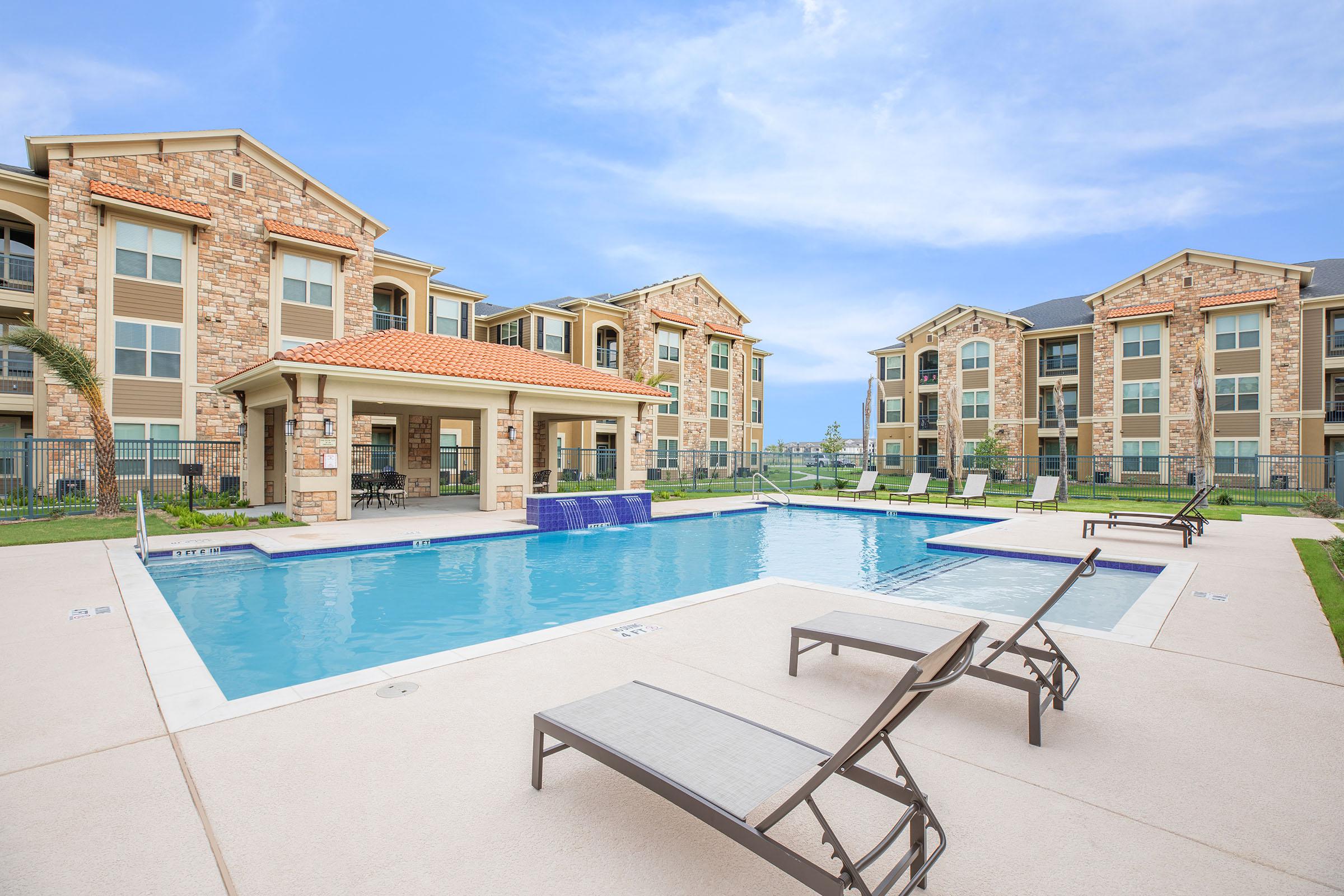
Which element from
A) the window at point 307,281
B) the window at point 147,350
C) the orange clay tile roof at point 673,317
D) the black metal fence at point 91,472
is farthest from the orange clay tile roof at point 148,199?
the orange clay tile roof at point 673,317

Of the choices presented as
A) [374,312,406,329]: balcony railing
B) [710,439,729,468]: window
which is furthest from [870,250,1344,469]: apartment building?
[374,312,406,329]: balcony railing

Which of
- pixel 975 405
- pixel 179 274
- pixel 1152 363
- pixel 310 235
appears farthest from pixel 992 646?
pixel 975 405

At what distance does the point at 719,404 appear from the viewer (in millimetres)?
36094

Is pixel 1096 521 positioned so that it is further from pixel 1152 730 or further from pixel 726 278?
pixel 726 278

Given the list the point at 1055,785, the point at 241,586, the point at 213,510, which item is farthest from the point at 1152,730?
the point at 213,510

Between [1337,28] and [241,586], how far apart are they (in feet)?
87.1

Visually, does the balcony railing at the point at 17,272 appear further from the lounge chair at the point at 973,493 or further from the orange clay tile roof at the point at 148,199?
the lounge chair at the point at 973,493

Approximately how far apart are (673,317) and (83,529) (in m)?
Answer: 25.5

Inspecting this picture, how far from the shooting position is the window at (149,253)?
692 inches

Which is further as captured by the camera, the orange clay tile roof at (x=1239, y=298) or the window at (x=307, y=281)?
the orange clay tile roof at (x=1239, y=298)

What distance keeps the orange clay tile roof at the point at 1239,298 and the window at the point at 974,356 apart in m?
9.03

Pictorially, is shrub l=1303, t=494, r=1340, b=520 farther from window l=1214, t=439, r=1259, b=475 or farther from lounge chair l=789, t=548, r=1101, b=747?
lounge chair l=789, t=548, r=1101, b=747

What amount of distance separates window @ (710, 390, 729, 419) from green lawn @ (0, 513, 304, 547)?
25180mm

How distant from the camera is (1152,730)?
338 cm
